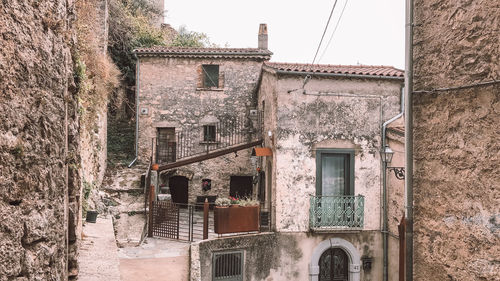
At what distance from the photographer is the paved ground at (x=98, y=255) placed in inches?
219

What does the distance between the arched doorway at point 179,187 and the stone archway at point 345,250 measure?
7.81m

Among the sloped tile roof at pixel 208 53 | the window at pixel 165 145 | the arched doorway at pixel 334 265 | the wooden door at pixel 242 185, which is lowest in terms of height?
the arched doorway at pixel 334 265

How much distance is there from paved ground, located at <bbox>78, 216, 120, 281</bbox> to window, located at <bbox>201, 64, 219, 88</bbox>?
949 centimetres

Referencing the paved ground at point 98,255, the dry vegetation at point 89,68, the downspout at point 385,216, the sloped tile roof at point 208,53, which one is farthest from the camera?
the sloped tile roof at point 208,53

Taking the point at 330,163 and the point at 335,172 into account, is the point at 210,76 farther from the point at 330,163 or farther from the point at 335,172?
the point at 335,172

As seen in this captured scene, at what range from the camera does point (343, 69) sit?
1212 centimetres

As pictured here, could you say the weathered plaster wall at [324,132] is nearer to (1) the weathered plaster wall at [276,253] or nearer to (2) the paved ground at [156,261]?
(1) the weathered plaster wall at [276,253]

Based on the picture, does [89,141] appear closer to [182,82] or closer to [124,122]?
[182,82]

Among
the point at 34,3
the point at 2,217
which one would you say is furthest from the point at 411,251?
the point at 34,3

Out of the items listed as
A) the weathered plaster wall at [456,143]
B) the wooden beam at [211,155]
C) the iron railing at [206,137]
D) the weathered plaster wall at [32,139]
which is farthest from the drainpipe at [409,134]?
the iron railing at [206,137]

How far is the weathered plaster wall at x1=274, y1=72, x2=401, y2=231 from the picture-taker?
36.6ft

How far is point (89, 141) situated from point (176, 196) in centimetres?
715

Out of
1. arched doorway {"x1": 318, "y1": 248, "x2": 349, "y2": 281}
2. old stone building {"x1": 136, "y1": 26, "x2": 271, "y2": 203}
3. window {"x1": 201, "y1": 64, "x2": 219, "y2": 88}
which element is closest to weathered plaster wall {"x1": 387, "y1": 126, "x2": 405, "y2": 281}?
arched doorway {"x1": 318, "y1": 248, "x2": 349, "y2": 281}

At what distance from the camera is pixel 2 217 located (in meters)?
1.79
